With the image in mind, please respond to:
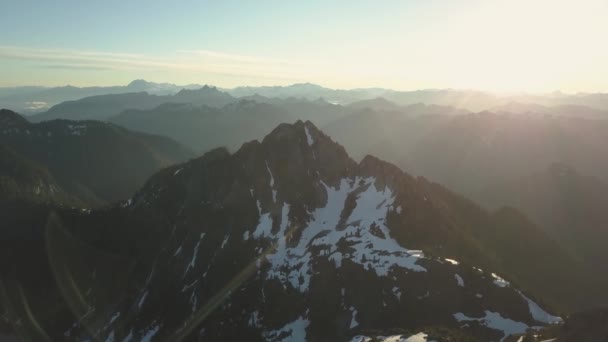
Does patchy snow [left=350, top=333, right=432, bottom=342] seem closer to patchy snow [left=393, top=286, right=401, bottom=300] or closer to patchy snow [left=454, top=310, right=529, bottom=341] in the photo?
patchy snow [left=454, top=310, right=529, bottom=341]

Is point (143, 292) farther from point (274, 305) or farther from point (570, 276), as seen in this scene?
point (570, 276)

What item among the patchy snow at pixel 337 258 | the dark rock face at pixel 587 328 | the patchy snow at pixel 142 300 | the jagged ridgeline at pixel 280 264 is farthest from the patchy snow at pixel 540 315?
the patchy snow at pixel 142 300

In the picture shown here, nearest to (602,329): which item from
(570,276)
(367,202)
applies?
(367,202)

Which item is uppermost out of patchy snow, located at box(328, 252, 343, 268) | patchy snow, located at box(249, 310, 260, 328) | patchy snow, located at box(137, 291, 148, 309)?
patchy snow, located at box(328, 252, 343, 268)

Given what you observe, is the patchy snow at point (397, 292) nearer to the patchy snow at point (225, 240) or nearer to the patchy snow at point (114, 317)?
the patchy snow at point (225, 240)

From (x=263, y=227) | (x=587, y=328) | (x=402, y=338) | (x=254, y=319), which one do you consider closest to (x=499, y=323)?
(x=402, y=338)

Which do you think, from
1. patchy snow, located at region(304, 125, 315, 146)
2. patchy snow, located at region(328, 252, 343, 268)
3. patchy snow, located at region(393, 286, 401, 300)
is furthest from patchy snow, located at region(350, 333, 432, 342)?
patchy snow, located at region(304, 125, 315, 146)
